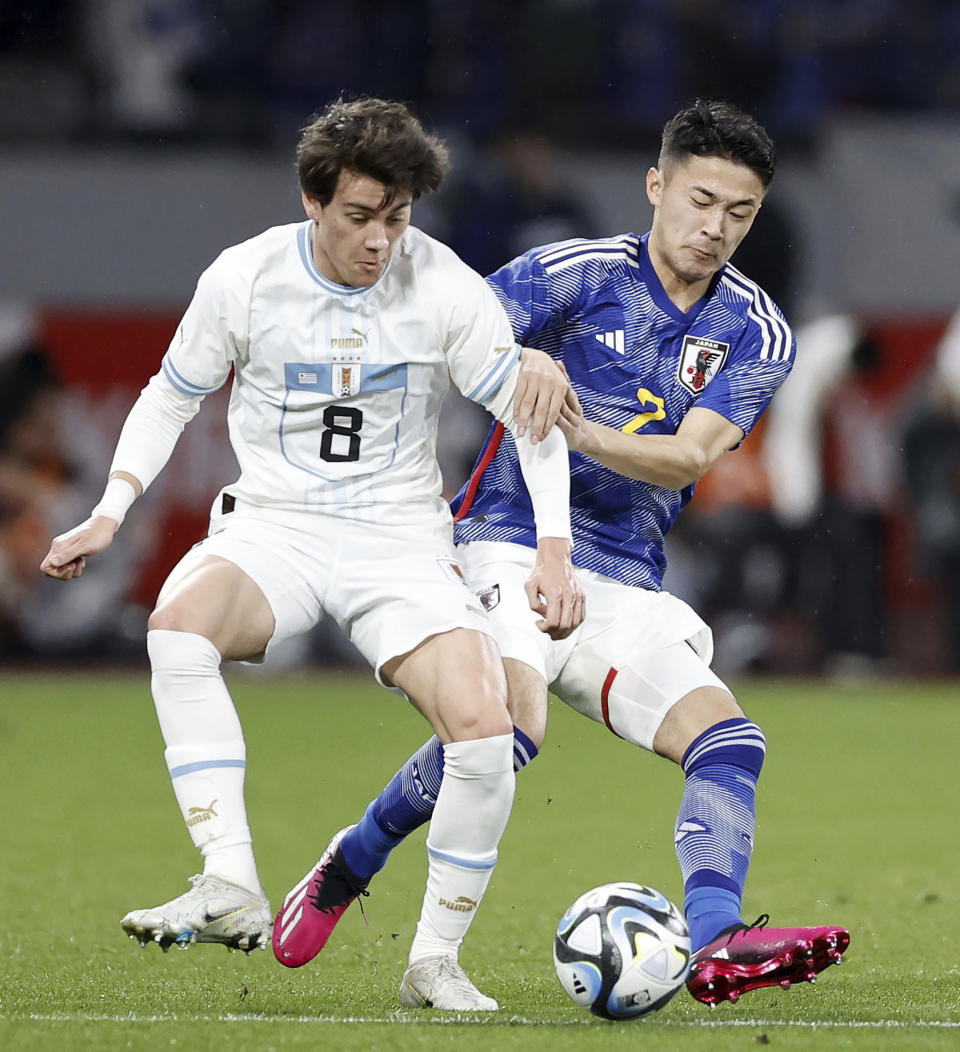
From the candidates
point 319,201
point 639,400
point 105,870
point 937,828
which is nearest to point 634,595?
point 639,400

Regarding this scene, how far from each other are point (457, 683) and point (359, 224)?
1.08 meters

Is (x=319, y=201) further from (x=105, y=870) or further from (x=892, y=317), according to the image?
(x=892, y=317)

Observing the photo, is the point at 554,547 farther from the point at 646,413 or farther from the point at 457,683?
the point at 646,413

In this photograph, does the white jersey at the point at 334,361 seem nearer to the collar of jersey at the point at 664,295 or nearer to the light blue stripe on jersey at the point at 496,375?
the light blue stripe on jersey at the point at 496,375

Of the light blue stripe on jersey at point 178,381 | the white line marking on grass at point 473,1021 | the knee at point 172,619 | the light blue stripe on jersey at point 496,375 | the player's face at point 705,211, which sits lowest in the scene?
the white line marking on grass at point 473,1021

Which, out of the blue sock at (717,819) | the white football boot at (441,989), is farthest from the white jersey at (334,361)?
the white football boot at (441,989)

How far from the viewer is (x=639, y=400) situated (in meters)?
5.02

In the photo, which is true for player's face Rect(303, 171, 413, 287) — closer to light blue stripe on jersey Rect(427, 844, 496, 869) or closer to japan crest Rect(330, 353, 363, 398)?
japan crest Rect(330, 353, 363, 398)

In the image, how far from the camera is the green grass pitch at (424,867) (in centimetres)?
397

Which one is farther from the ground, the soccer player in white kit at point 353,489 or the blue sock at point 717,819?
the soccer player in white kit at point 353,489

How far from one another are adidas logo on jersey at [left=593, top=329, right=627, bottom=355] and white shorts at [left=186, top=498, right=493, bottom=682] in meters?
0.83

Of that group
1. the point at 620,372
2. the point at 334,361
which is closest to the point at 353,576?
the point at 334,361

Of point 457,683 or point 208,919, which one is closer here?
point 208,919

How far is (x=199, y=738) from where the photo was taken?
416cm
